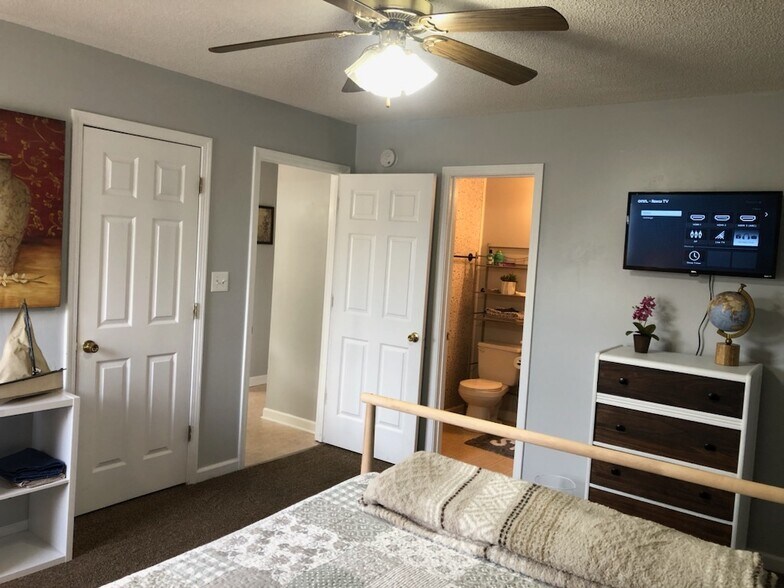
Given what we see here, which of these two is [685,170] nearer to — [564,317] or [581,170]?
[581,170]

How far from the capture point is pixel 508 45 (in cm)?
261

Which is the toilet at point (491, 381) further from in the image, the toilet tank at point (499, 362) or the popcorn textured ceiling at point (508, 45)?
the popcorn textured ceiling at point (508, 45)

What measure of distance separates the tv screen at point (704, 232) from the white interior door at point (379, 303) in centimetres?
132

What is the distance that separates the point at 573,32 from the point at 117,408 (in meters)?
2.83

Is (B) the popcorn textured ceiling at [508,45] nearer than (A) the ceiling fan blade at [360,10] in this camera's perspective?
No

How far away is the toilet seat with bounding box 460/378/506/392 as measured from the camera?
16.6ft

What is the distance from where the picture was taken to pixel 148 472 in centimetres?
346

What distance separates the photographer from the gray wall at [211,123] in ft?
9.23

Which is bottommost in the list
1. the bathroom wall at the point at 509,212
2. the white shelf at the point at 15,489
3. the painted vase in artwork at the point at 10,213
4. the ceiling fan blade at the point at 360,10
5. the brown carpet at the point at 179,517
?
the brown carpet at the point at 179,517

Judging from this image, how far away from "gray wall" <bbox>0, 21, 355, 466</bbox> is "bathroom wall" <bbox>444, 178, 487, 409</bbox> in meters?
1.38

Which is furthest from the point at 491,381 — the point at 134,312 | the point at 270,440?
the point at 134,312

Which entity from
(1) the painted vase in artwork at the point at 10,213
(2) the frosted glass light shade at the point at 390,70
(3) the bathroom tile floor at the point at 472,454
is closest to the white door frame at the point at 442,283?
(3) the bathroom tile floor at the point at 472,454

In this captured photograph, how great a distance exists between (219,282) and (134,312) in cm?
56

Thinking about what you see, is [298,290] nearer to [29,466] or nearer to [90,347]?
[90,347]
